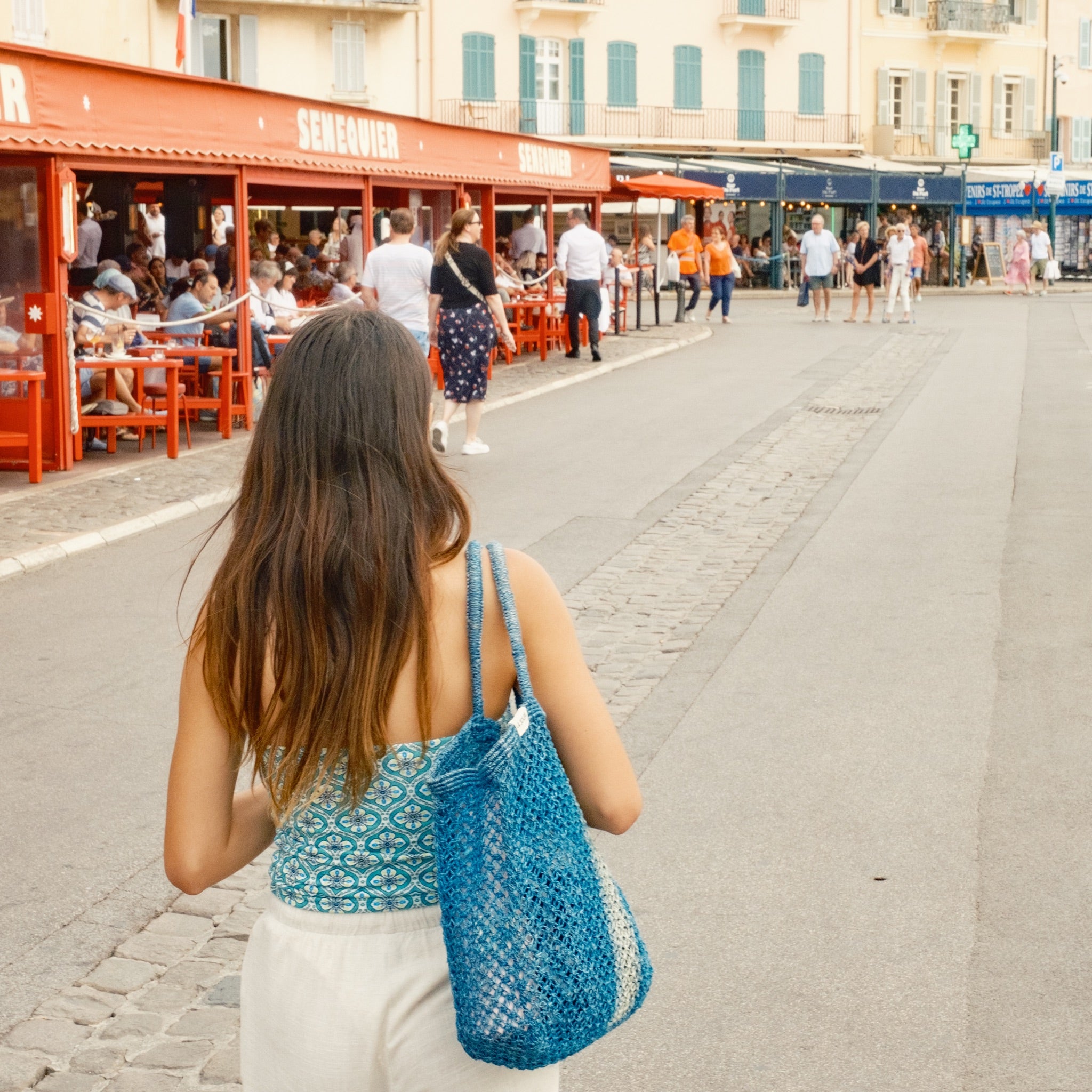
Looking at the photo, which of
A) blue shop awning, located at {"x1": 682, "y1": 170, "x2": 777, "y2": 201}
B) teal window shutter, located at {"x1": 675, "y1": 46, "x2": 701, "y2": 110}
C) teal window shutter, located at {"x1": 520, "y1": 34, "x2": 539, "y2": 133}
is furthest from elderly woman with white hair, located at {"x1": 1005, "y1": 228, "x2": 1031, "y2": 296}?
teal window shutter, located at {"x1": 520, "y1": 34, "x2": 539, "y2": 133}

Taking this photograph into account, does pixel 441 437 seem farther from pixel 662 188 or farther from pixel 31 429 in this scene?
pixel 662 188

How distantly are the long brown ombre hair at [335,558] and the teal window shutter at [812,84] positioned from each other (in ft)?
185

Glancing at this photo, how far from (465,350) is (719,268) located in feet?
58.3

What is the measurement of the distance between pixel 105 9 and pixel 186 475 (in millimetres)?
21722

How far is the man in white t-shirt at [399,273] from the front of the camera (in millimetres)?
14336

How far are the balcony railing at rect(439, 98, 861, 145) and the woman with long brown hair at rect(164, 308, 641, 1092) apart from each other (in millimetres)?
47436

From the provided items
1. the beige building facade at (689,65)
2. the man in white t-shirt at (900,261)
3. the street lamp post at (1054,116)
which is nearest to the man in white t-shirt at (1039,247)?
the street lamp post at (1054,116)

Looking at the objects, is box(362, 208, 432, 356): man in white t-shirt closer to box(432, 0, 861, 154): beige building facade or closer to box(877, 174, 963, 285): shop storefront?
→ box(432, 0, 861, 154): beige building facade

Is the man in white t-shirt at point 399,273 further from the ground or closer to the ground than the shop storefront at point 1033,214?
closer to the ground

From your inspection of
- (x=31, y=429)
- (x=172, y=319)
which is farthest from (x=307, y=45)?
(x=31, y=429)

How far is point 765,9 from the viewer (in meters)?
54.9

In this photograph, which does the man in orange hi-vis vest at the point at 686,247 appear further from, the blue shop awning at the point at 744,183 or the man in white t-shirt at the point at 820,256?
the blue shop awning at the point at 744,183

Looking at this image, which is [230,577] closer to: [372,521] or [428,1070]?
[372,521]

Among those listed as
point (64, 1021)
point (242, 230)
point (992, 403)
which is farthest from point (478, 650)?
point (992, 403)
